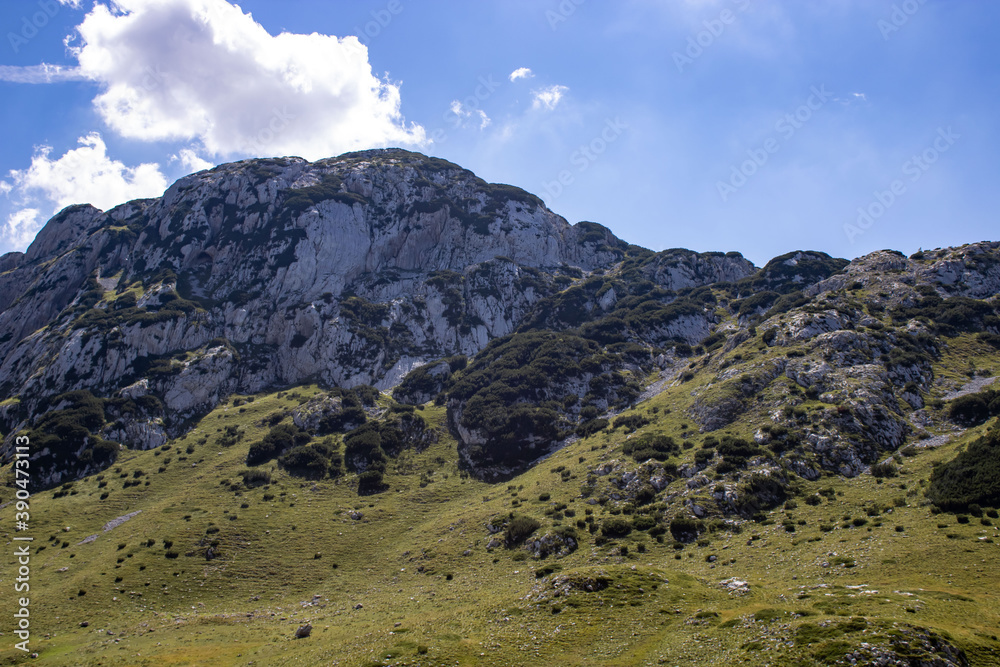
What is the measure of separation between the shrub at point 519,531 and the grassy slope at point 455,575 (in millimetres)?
1568

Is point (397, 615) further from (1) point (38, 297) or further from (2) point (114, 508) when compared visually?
(1) point (38, 297)

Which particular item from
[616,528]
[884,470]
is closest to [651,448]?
[616,528]

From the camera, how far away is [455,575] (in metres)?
44.8

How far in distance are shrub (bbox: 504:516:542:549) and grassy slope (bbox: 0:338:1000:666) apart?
1568 mm

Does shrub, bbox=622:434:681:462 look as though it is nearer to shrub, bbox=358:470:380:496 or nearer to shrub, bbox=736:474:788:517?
shrub, bbox=736:474:788:517

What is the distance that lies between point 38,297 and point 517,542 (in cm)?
13077

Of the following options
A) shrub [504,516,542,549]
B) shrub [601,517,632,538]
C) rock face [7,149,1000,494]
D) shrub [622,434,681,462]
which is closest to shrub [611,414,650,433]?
rock face [7,149,1000,494]

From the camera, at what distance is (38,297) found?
113 metres

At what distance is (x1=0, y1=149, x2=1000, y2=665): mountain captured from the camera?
2931cm

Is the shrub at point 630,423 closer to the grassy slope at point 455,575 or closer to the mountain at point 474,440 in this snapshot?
the mountain at point 474,440

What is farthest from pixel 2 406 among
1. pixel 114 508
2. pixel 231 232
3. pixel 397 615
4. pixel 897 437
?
pixel 897 437

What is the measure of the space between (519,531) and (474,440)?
27.9 m

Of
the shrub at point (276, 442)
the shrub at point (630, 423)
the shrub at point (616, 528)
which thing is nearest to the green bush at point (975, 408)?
the shrub at point (630, 423)

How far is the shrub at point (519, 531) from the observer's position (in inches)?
1895
